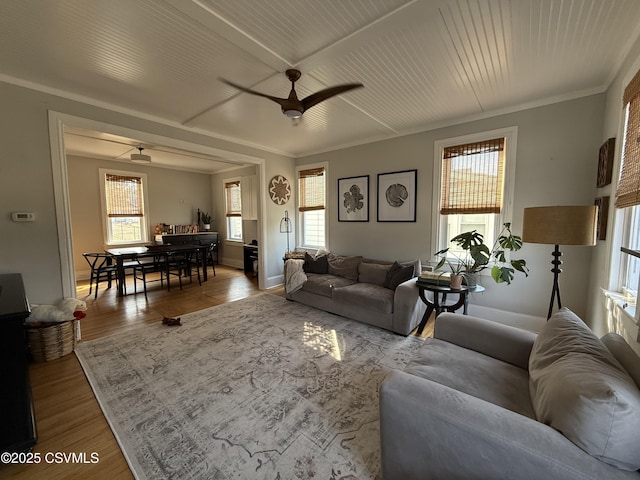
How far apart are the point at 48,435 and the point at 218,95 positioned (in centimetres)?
309

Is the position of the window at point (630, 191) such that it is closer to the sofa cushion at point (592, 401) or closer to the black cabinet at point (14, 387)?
the sofa cushion at point (592, 401)

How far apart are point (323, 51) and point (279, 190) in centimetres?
322

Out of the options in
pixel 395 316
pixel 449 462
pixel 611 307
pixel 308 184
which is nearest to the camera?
pixel 449 462

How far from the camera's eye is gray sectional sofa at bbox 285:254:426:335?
9.82 ft

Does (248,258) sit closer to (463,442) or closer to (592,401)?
(463,442)

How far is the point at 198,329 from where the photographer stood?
3146 mm

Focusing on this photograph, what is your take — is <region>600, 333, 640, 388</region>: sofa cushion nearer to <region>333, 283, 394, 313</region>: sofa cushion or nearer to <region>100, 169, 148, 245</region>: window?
<region>333, 283, 394, 313</region>: sofa cushion

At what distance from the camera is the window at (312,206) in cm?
505

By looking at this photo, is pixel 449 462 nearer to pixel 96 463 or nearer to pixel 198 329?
pixel 96 463

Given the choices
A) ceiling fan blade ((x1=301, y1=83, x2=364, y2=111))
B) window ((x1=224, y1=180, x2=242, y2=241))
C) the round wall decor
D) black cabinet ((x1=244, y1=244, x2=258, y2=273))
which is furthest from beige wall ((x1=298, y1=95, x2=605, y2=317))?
window ((x1=224, y1=180, x2=242, y2=241))

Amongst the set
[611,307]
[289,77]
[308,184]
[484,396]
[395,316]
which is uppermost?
[289,77]

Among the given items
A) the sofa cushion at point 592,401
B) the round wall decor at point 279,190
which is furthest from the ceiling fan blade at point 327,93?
the round wall decor at point 279,190

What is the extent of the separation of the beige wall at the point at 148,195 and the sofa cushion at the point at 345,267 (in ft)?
16.2

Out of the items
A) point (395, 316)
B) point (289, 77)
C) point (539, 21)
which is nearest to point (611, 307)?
point (395, 316)
